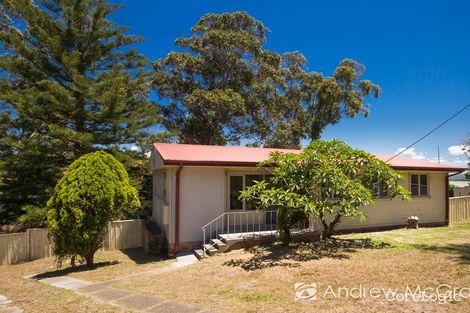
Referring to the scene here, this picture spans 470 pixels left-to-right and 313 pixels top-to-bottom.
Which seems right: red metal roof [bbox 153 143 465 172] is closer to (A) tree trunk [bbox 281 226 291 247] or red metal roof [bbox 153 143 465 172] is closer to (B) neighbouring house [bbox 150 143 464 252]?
(B) neighbouring house [bbox 150 143 464 252]

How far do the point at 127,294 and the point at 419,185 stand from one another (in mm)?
13980

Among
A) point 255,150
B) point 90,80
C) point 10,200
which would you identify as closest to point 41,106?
point 90,80

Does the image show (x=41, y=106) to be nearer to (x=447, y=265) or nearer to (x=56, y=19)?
(x=56, y=19)

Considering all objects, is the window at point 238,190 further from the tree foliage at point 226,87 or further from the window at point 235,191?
the tree foliage at point 226,87

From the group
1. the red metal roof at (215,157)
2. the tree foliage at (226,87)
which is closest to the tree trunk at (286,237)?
the red metal roof at (215,157)

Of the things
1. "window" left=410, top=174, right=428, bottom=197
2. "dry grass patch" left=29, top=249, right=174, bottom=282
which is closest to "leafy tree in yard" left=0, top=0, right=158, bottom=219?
"dry grass patch" left=29, top=249, right=174, bottom=282

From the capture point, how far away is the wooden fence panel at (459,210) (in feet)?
55.4

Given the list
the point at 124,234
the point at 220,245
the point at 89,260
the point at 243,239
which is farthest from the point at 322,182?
A: the point at 124,234

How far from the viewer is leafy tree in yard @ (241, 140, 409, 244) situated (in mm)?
9570

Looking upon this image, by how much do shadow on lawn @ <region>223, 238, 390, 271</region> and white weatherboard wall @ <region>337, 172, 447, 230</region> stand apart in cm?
248

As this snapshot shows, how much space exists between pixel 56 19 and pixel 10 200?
10.2 meters

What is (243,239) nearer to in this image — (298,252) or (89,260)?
(298,252)

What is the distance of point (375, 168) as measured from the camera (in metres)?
11.1

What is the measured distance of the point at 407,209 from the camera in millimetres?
15211
